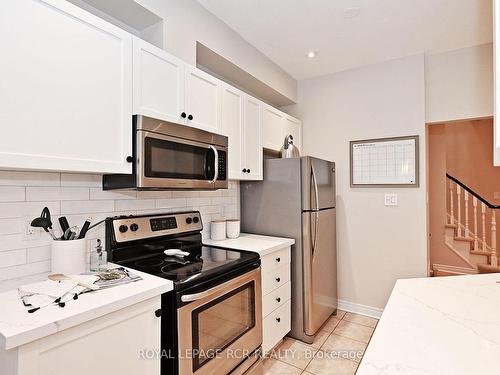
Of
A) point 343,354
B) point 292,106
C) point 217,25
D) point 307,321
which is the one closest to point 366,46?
point 292,106

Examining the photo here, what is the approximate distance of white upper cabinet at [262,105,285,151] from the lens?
2.72m

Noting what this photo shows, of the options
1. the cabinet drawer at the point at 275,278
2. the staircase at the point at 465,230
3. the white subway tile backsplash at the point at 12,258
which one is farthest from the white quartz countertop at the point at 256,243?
the staircase at the point at 465,230

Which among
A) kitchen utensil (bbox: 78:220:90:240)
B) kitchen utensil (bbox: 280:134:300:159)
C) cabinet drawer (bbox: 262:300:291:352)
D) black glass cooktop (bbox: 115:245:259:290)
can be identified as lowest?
cabinet drawer (bbox: 262:300:291:352)

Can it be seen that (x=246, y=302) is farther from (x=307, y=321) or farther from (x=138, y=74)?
(x=138, y=74)

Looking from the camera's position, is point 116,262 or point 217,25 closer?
point 116,262

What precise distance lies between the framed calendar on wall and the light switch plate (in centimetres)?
11

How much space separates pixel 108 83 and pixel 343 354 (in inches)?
98.9

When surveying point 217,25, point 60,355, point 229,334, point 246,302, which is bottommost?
point 229,334

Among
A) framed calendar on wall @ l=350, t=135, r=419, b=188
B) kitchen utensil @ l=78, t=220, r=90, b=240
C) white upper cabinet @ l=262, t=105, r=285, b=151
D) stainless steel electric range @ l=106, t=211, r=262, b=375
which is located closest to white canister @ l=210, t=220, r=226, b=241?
stainless steel electric range @ l=106, t=211, r=262, b=375

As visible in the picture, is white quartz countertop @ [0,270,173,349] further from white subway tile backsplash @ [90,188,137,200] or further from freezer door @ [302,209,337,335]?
Answer: freezer door @ [302,209,337,335]

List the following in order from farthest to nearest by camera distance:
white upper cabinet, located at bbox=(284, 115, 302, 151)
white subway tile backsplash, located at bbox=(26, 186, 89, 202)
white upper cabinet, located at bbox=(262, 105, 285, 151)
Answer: white upper cabinet, located at bbox=(284, 115, 302, 151) < white upper cabinet, located at bbox=(262, 105, 285, 151) < white subway tile backsplash, located at bbox=(26, 186, 89, 202)

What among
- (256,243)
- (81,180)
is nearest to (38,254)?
(81,180)

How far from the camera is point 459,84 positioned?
2.67 metres

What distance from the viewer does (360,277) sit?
3.04 m
